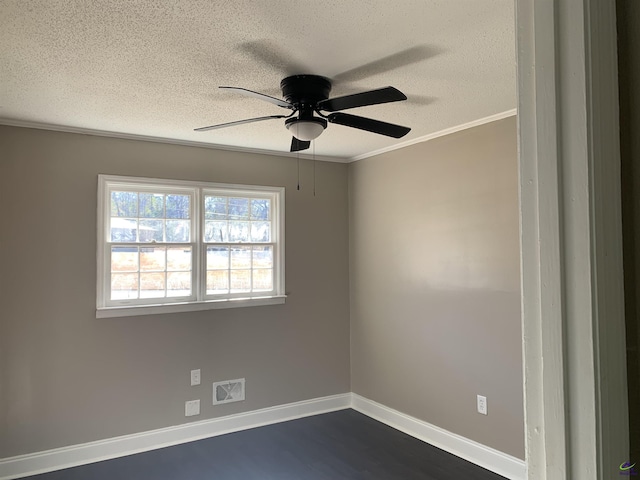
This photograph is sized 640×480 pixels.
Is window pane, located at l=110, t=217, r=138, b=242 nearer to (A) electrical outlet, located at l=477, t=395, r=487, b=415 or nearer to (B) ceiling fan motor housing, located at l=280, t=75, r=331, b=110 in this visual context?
(B) ceiling fan motor housing, located at l=280, t=75, r=331, b=110

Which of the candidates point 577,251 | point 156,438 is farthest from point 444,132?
point 156,438

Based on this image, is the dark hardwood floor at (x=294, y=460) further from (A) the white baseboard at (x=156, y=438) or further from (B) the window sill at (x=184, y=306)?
(B) the window sill at (x=184, y=306)

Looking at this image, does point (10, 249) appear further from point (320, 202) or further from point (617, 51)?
point (617, 51)

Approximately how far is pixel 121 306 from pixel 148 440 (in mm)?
1116

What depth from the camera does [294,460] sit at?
352cm

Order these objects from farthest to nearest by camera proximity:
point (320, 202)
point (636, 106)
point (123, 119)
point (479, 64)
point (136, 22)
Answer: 1. point (320, 202)
2. point (123, 119)
3. point (479, 64)
4. point (136, 22)
5. point (636, 106)

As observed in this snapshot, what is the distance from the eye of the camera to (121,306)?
12.1 ft

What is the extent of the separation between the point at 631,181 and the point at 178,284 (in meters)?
Answer: 3.76

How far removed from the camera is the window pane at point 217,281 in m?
4.14

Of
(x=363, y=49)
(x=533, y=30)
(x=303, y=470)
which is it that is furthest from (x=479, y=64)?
(x=303, y=470)

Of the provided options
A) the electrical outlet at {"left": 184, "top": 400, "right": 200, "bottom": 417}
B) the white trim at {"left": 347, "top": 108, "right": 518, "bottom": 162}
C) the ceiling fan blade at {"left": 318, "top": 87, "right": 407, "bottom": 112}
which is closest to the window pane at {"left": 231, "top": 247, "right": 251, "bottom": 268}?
the electrical outlet at {"left": 184, "top": 400, "right": 200, "bottom": 417}

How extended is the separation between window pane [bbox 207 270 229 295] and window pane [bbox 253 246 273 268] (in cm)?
31

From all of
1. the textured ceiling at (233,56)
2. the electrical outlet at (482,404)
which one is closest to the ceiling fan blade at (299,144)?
the textured ceiling at (233,56)

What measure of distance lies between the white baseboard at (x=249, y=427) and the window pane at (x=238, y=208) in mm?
1816
